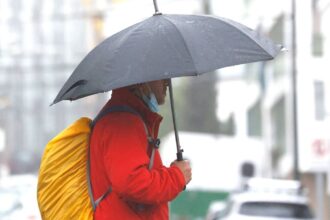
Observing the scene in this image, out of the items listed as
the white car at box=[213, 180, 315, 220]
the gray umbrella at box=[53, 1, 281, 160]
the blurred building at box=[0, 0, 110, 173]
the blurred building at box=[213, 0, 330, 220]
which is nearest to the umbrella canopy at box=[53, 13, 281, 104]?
the gray umbrella at box=[53, 1, 281, 160]

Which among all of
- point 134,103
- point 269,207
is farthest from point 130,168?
point 269,207

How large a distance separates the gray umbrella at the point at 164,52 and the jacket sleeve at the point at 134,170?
194mm

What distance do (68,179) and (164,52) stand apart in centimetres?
66

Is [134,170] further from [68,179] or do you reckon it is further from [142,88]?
[142,88]

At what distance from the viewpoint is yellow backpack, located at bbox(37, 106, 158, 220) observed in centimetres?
384

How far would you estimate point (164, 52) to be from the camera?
3.95 m

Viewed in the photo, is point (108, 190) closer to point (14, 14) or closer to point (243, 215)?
point (243, 215)

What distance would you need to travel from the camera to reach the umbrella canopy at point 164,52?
388 cm

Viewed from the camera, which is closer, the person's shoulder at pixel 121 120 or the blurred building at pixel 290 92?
the person's shoulder at pixel 121 120

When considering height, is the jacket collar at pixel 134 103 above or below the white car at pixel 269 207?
above

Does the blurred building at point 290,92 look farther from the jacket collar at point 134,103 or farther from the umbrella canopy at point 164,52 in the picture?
the jacket collar at point 134,103

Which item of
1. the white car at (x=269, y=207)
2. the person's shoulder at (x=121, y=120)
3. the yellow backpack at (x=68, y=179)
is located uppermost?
the person's shoulder at (x=121, y=120)

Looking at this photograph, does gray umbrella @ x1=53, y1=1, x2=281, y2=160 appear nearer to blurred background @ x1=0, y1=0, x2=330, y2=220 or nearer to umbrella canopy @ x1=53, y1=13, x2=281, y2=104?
umbrella canopy @ x1=53, y1=13, x2=281, y2=104

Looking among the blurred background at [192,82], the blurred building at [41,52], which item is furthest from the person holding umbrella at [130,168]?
the blurred building at [41,52]
